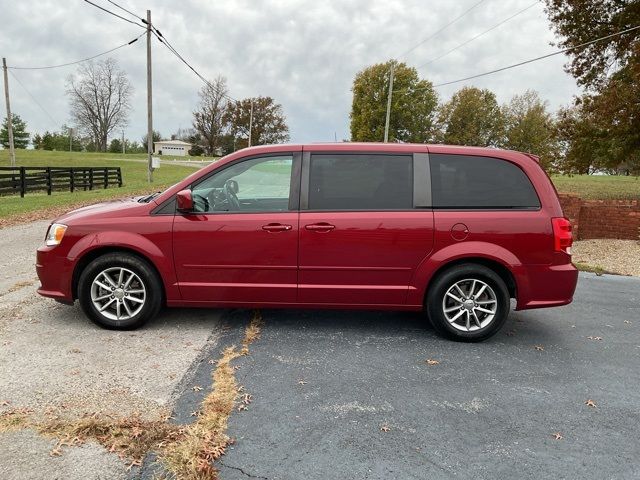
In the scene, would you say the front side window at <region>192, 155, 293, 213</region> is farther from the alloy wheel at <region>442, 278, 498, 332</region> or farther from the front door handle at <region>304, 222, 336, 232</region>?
the alloy wheel at <region>442, 278, 498, 332</region>

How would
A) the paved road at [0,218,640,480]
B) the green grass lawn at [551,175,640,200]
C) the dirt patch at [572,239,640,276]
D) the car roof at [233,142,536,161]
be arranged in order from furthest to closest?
the green grass lawn at [551,175,640,200] → the dirt patch at [572,239,640,276] → the car roof at [233,142,536,161] → the paved road at [0,218,640,480]

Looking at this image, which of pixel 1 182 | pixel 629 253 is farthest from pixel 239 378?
pixel 1 182

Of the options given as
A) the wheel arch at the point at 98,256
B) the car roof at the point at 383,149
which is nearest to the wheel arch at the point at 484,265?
the car roof at the point at 383,149

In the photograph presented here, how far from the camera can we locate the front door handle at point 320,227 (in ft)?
13.8

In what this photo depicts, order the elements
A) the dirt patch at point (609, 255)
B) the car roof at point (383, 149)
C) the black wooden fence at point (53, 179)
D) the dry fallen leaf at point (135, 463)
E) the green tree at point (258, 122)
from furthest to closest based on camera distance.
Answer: the green tree at point (258, 122) < the black wooden fence at point (53, 179) < the dirt patch at point (609, 255) < the car roof at point (383, 149) < the dry fallen leaf at point (135, 463)

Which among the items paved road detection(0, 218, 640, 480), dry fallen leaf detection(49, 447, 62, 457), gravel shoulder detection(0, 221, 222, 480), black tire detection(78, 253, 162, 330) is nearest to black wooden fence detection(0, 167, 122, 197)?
gravel shoulder detection(0, 221, 222, 480)

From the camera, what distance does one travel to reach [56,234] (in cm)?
433

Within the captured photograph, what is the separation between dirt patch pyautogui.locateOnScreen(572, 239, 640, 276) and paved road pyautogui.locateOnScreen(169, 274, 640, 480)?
135 inches

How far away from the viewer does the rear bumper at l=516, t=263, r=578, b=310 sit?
4.22 metres

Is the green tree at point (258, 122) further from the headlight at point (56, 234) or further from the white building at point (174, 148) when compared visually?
the headlight at point (56, 234)

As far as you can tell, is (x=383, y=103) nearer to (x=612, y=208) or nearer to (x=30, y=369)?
(x=612, y=208)

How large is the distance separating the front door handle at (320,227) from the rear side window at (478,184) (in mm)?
963

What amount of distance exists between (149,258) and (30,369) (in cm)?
126

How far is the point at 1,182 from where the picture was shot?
17406 millimetres
